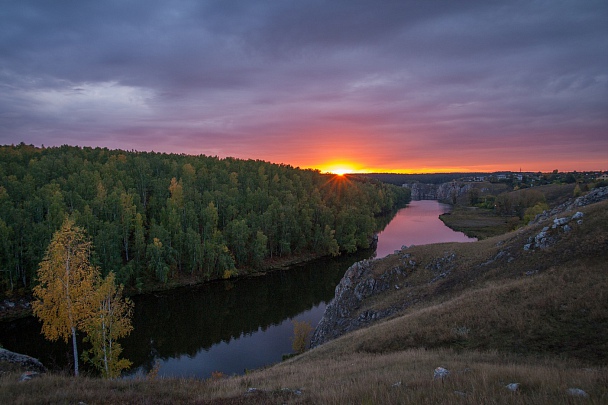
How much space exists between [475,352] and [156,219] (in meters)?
75.6

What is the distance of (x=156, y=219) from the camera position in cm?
7806

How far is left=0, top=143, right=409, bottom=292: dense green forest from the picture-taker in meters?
55.2

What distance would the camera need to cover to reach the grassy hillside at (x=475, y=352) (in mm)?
9578

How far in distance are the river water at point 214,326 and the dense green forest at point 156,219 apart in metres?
7.19

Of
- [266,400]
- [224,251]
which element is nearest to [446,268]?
[266,400]

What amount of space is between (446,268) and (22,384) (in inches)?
1399

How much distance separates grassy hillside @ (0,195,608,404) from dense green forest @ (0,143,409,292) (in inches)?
1381

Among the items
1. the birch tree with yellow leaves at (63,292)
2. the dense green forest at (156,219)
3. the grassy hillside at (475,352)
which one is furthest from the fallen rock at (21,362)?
the dense green forest at (156,219)

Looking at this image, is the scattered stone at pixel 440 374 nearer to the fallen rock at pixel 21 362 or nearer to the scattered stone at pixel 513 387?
the scattered stone at pixel 513 387

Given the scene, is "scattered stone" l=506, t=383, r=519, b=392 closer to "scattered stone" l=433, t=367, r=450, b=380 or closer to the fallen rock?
"scattered stone" l=433, t=367, r=450, b=380

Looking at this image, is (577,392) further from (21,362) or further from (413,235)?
(413,235)

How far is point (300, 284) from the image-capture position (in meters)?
63.1

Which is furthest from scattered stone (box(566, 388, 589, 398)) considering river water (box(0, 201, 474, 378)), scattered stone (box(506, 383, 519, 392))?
river water (box(0, 201, 474, 378))

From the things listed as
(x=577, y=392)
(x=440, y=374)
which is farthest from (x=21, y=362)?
(x=577, y=392)
